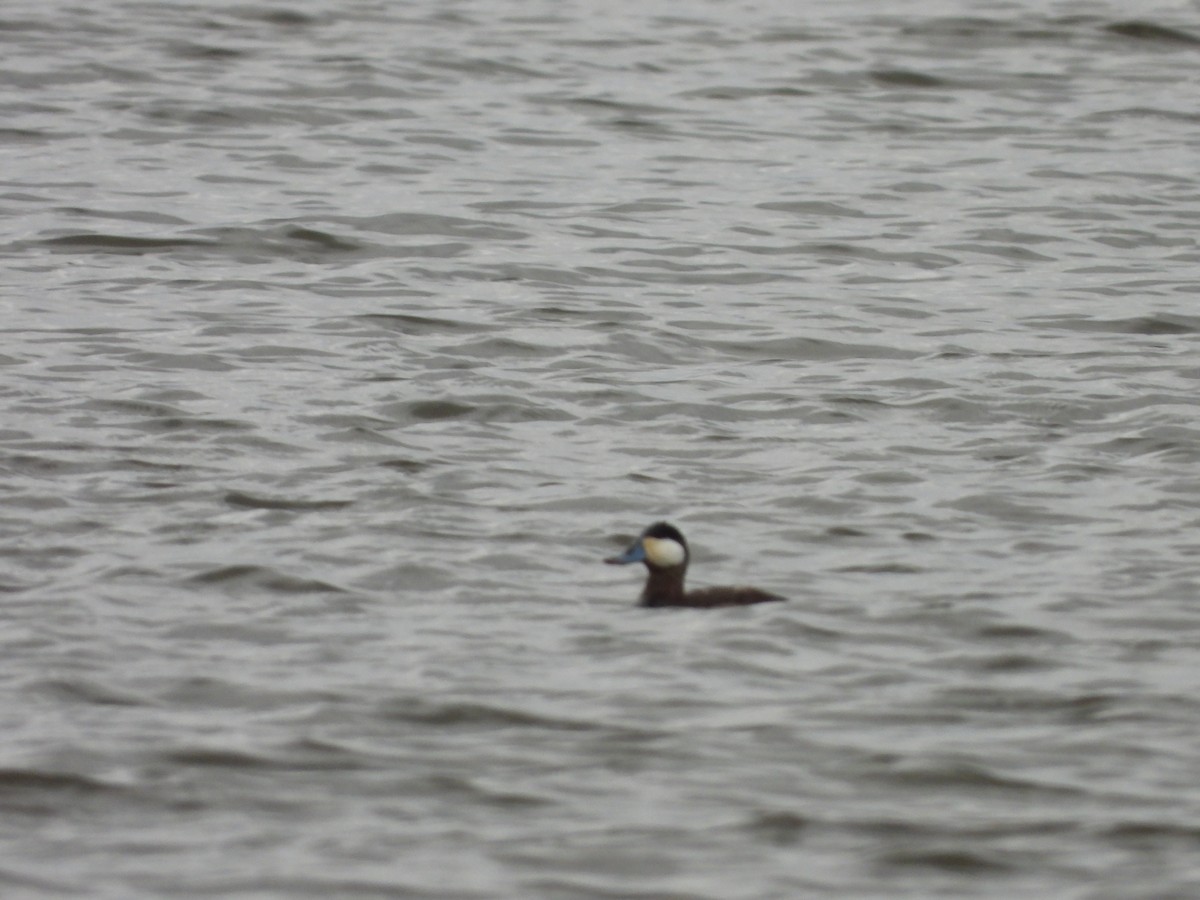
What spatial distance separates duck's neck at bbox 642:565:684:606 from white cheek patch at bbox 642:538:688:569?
0.02 meters

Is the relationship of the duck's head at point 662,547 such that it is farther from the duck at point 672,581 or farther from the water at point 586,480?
the water at point 586,480

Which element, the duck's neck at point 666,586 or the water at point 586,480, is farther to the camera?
the duck's neck at point 666,586

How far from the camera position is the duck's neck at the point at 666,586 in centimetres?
895

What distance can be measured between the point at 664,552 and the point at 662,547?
23 millimetres

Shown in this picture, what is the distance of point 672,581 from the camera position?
29.4ft

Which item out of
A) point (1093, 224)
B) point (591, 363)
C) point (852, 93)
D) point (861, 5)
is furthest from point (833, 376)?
point (861, 5)

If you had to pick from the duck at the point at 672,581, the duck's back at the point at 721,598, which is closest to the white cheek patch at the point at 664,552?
the duck at the point at 672,581

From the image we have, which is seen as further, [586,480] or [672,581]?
[586,480]

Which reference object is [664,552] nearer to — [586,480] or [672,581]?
[672,581]

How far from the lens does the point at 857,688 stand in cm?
825

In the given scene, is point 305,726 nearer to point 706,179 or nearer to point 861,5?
point 706,179

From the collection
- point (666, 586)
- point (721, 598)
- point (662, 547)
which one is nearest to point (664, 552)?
point (662, 547)

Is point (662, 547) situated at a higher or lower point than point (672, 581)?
higher

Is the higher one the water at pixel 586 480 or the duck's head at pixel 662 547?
the duck's head at pixel 662 547
